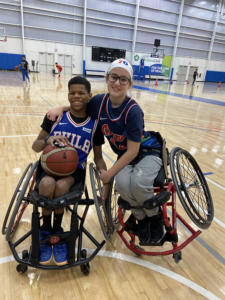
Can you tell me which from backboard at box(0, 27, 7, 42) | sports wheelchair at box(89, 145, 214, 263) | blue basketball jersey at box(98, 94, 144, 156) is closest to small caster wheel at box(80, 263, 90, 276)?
sports wheelchair at box(89, 145, 214, 263)

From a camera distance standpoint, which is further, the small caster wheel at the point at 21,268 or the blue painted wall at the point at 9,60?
the blue painted wall at the point at 9,60

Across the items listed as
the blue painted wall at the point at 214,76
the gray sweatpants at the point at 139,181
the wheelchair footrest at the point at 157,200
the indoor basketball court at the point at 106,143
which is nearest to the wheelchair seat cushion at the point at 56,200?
the gray sweatpants at the point at 139,181

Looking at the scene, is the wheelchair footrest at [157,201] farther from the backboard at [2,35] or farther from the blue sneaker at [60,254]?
the backboard at [2,35]

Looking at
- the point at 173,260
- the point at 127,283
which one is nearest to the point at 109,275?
the point at 127,283

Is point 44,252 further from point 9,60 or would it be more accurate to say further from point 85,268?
point 9,60

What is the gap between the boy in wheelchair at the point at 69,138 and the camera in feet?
5.20

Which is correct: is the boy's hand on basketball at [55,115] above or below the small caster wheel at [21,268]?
above

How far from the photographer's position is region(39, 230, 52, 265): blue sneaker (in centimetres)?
154

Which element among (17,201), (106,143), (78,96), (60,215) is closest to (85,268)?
(60,215)

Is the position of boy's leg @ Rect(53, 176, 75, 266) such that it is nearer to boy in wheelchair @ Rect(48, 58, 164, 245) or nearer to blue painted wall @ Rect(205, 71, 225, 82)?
boy in wheelchair @ Rect(48, 58, 164, 245)

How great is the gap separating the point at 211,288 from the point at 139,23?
24534mm

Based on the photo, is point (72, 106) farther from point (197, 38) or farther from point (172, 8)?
point (197, 38)

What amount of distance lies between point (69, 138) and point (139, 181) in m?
0.62

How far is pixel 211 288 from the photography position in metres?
1.59
